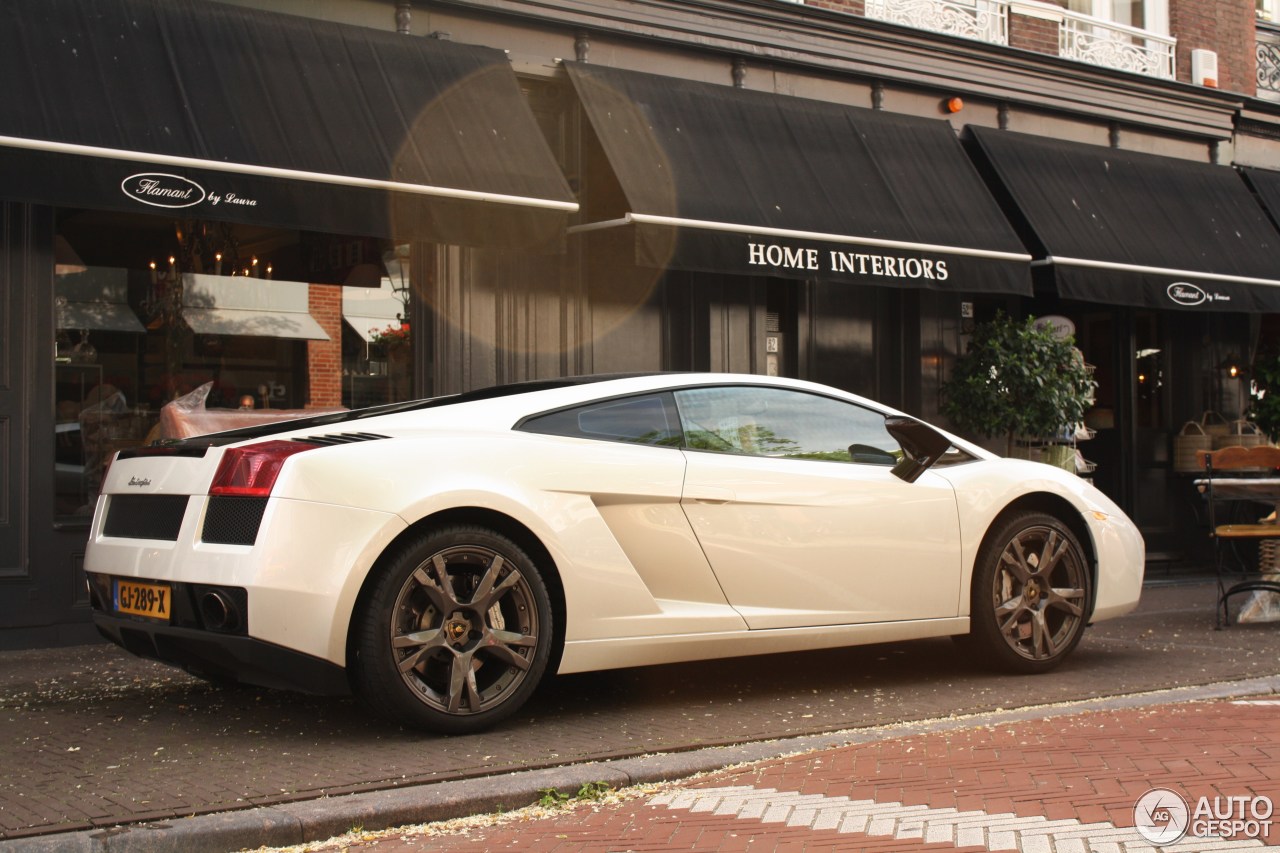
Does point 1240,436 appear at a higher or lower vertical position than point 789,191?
lower

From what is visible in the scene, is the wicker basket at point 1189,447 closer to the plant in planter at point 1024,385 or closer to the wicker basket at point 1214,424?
the wicker basket at point 1214,424

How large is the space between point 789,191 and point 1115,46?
5.57 metres

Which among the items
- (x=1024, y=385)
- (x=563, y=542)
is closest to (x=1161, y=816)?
(x=563, y=542)

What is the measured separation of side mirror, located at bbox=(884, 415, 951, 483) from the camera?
670 cm

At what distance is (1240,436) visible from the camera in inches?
554

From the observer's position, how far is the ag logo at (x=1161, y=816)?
409 cm

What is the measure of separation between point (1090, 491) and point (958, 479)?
0.94 meters

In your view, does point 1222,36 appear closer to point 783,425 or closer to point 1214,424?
point 1214,424

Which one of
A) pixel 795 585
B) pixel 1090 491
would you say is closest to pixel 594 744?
pixel 795 585

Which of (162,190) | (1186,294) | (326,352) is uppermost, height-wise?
(162,190)

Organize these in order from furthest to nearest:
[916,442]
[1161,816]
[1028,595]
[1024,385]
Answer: [1024,385] < [1028,595] < [916,442] < [1161,816]

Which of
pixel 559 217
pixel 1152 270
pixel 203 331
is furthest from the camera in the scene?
pixel 1152 270

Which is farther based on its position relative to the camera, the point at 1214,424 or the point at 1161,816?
the point at 1214,424

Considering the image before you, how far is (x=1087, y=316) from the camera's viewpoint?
560 inches
